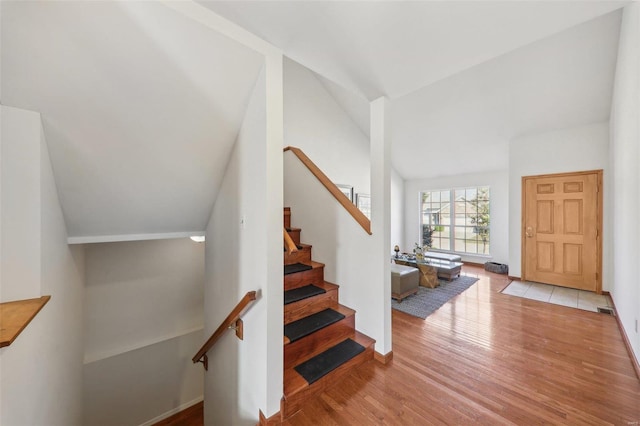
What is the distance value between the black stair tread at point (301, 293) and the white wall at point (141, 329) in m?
2.48

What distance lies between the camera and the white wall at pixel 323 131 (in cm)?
437

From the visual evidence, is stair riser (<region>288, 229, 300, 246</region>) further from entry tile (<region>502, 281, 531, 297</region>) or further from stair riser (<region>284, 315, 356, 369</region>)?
entry tile (<region>502, 281, 531, 297</region>)

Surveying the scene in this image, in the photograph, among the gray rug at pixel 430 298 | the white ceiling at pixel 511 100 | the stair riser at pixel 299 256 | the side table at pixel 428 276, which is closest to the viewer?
the stair riser at pixel 299 256

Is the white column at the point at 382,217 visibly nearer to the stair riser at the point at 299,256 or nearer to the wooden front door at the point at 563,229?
the stair riser at the point at 299,256

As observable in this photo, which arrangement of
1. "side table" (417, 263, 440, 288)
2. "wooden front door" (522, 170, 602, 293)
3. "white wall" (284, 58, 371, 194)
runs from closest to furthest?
1. "wooden front door" (522, 170, 602, 293)
2. "side table" (417, 263, 440, 288)
3. "white wall" (284, 58, 371, 194)

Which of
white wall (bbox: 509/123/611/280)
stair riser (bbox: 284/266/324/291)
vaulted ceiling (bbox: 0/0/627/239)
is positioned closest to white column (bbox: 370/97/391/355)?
vaulted ceiling (bbox: 0/0/627/239)

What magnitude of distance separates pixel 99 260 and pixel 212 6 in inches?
141

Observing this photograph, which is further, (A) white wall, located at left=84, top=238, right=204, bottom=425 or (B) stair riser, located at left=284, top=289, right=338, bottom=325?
(A) white wall, located at left=84, top=238, right=204, bottom=425

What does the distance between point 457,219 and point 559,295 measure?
2919mm

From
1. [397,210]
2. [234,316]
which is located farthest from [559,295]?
[234,316]

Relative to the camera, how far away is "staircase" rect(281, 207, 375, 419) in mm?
1783

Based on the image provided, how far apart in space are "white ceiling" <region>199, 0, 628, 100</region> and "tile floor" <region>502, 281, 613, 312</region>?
146 inches

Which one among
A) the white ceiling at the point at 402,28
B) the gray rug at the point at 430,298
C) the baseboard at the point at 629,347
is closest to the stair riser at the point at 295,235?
the gray rug at the point at 430,298

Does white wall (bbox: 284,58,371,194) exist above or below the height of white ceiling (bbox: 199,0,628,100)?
above
